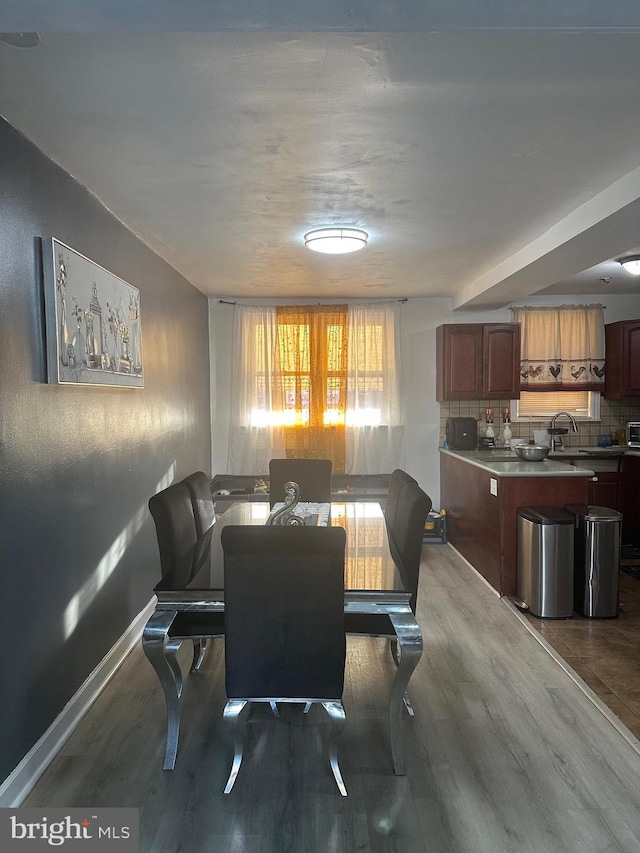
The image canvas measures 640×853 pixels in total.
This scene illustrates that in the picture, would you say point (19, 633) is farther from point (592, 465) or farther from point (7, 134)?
point (592, 465)

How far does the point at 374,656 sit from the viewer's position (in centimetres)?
321

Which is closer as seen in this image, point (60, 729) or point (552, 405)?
point (60, 729)

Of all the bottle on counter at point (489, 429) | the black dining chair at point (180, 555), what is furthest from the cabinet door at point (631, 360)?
the black dining chair at point (180, 555)

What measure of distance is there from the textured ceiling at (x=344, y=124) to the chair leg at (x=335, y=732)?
6.80ft

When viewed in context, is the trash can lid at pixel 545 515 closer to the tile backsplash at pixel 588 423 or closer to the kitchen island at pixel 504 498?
the kitchen island at pixel 504 498

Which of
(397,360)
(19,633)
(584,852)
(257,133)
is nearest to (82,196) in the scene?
(257,133)

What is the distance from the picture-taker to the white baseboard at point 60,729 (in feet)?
6.48

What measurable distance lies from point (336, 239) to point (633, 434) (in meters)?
3.84

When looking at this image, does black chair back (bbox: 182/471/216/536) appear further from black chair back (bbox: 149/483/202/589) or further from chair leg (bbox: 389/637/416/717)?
chair leg (bbox: 389/637/416/717)

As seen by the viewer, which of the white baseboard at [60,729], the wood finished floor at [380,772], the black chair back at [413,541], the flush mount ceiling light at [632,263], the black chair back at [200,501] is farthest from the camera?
the flush mount ceiling light at [632,263]

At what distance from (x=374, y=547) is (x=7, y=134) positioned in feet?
7.37

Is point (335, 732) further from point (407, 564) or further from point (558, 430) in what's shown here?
point (558, 430)

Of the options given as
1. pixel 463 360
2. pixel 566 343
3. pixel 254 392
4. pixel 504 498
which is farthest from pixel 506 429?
pixel 254 392

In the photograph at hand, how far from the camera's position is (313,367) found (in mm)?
5727
